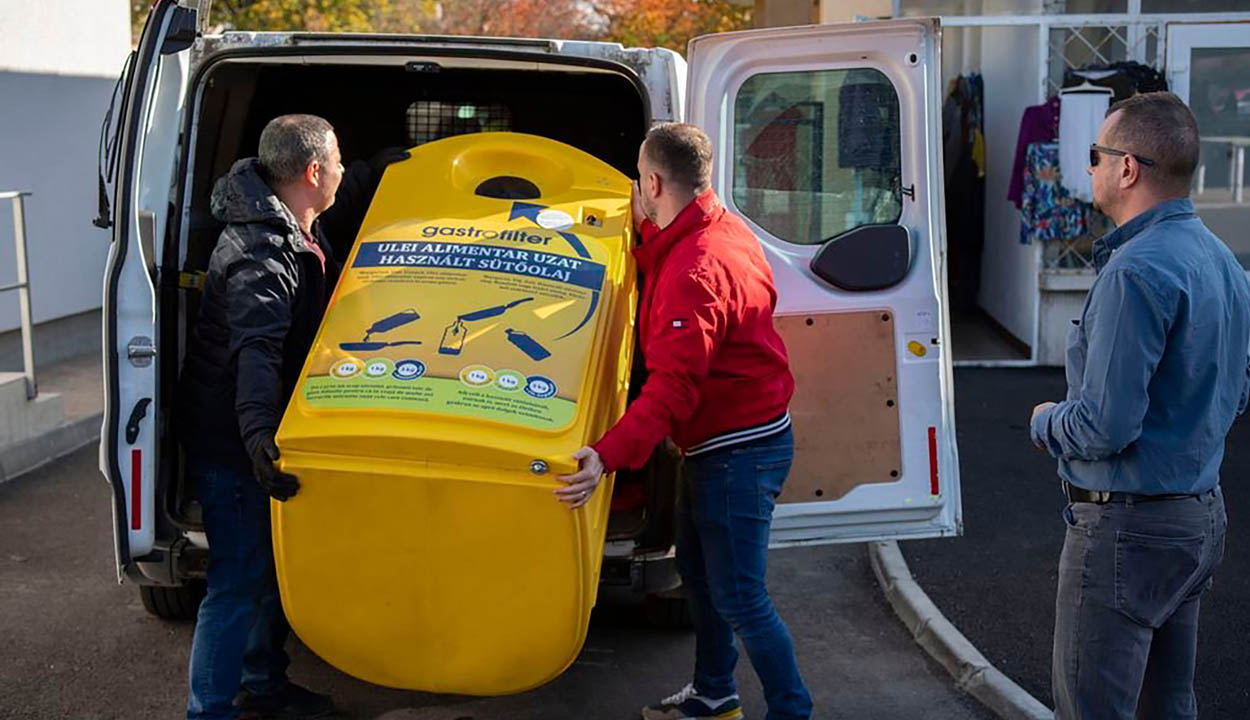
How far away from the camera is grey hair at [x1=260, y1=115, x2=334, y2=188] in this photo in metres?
3.87

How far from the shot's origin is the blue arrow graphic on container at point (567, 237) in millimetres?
3703

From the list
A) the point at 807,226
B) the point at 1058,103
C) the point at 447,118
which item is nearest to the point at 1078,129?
the point at 1058,103

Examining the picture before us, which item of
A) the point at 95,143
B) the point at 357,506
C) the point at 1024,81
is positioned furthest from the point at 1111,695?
the point at 95,143

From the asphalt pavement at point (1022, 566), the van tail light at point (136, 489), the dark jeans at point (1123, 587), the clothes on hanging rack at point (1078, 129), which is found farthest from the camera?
the clothes on hanging rack at point (1078, 129)

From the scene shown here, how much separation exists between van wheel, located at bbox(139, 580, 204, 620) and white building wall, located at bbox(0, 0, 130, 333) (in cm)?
548

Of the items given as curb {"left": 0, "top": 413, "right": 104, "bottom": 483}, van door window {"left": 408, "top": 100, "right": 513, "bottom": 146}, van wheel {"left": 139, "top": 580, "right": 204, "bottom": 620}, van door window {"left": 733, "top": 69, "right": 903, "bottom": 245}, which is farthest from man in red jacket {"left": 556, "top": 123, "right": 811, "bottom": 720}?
curb {"left": 0, "top": 413, "right": 104, "bottom": 483}

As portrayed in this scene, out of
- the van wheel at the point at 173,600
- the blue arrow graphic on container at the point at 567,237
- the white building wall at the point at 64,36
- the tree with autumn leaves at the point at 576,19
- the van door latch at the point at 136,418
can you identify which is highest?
the tree with autumn leaves at the point at 576,19

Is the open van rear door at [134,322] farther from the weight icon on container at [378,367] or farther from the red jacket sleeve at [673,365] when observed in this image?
the red jacket sleeve at [673,365]

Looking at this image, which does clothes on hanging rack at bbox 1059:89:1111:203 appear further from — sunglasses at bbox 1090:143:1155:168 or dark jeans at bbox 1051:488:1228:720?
dark jeans at bbox 1051:488:1228:720

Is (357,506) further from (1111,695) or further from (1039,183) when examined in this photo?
(1039,183)

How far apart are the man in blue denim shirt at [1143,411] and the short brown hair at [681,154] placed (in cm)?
106

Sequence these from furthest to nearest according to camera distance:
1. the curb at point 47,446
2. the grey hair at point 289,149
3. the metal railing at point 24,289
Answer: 1. the metal railing at point 24,289
2. the curb at point 47,446
3. the grey hair at point 289,149

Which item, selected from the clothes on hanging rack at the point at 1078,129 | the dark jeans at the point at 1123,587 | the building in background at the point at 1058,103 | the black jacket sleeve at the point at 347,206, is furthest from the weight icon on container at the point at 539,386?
the building in background at the point at 1058,103

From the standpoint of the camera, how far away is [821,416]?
435 centimetres
